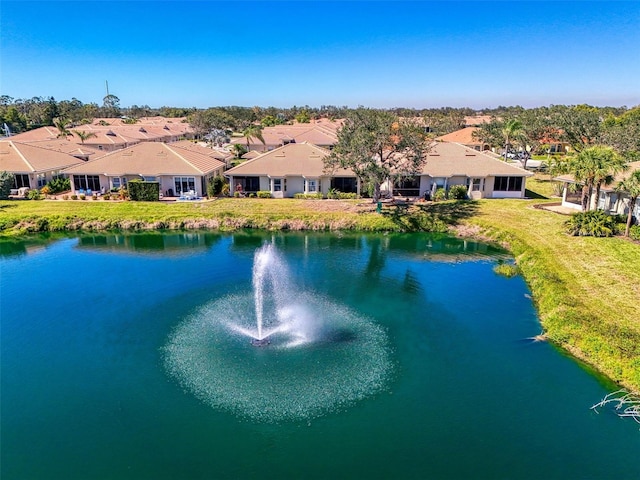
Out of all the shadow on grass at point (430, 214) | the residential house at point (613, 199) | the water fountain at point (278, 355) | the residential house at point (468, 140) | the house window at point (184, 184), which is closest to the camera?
the water fountain at point (278, 355)

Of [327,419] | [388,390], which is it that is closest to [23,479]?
[327,419]

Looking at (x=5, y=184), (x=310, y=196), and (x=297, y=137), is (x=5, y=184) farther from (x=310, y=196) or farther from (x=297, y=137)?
(x=297, y=137)

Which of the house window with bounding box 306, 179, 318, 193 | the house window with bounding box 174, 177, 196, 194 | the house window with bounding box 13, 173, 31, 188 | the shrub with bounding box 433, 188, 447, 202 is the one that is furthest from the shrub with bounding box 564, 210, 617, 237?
the house window with bounding box 13, 173, 31, 188

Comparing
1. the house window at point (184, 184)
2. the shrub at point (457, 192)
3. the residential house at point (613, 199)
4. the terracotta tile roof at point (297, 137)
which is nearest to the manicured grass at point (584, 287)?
the residential house at point (613, 199)

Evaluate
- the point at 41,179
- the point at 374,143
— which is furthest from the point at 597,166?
the point at 41,179

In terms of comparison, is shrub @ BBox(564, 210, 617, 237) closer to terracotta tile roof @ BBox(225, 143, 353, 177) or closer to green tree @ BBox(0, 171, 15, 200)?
terracotta tile roof @ BBox(225, 143, 353, 177)

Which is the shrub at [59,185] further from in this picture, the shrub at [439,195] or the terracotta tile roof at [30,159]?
the shrub at [439,195]
